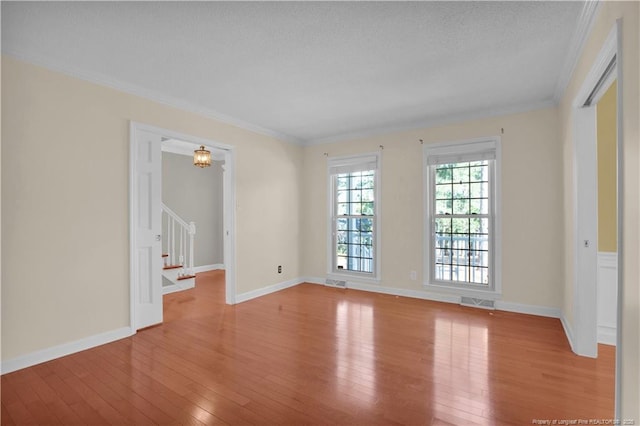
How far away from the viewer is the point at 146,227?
11.8ft

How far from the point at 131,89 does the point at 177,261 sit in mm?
3844

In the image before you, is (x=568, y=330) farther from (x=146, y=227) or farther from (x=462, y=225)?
(x=146, y=227)

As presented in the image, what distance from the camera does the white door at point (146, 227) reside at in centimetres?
344

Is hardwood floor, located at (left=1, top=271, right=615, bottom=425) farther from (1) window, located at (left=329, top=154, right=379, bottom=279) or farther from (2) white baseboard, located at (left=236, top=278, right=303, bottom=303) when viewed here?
(1) window, located at (left=329, top=154, right=379, bottom=279)

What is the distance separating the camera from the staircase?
543 cm

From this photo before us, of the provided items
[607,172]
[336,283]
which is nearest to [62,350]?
[336,283]

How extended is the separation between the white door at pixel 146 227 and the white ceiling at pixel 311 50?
619mm

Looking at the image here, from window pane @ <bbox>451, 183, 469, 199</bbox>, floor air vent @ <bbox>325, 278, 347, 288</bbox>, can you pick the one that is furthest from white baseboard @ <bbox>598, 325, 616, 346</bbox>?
floor air vent @ <bbox>325, 278, 347, 288</bbox>

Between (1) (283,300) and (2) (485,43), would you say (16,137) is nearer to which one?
(1) (283,300)

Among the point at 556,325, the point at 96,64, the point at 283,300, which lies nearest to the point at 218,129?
the point at 96,64

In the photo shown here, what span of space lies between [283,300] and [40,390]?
2.85 m

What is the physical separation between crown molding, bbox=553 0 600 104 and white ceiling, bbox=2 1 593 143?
0.06 ft

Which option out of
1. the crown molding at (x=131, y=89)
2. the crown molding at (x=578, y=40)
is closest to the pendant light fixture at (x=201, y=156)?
the crown molding at (x=131, y=89)

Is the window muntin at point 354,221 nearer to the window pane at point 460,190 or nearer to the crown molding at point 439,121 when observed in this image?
the crown molding at point 439,121
